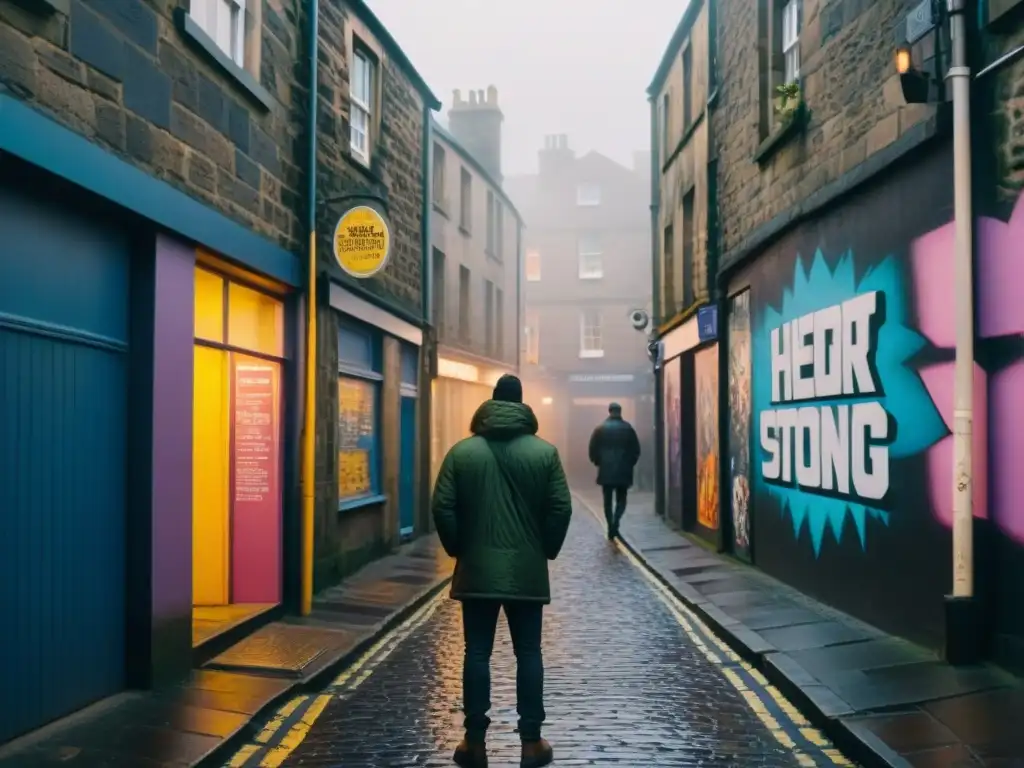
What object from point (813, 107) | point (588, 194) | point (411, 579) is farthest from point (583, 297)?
point (813, 107)

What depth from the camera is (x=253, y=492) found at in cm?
962

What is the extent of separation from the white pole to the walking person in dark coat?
381 inches

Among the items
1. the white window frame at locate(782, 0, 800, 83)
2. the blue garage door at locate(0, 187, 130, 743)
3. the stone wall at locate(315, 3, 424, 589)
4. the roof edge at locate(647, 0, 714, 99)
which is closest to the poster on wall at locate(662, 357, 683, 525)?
the stone wall at locate(315, 3, 424, 589)

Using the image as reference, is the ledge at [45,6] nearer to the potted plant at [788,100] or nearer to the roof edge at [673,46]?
the potted plant at [788,100]

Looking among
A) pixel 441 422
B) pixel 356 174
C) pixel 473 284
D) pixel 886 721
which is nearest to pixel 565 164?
pixel 473 284

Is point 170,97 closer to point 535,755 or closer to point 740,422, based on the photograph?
point 535,755

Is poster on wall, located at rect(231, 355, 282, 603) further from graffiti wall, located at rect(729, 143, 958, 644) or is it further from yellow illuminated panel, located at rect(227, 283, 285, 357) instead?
graffiti wall, located at rect(729, 143, 958, 644)

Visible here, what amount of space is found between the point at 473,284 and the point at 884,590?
747 inches

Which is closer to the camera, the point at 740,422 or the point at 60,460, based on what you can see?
the point at 60,460

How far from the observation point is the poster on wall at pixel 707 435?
15086 mm

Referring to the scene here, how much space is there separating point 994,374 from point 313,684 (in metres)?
4.78

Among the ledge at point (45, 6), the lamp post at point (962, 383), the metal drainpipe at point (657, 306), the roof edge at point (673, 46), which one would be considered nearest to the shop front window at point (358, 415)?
the ledge at point (45, 6)

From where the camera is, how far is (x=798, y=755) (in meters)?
5.45

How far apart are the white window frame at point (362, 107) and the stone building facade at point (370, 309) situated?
24 millimetres
